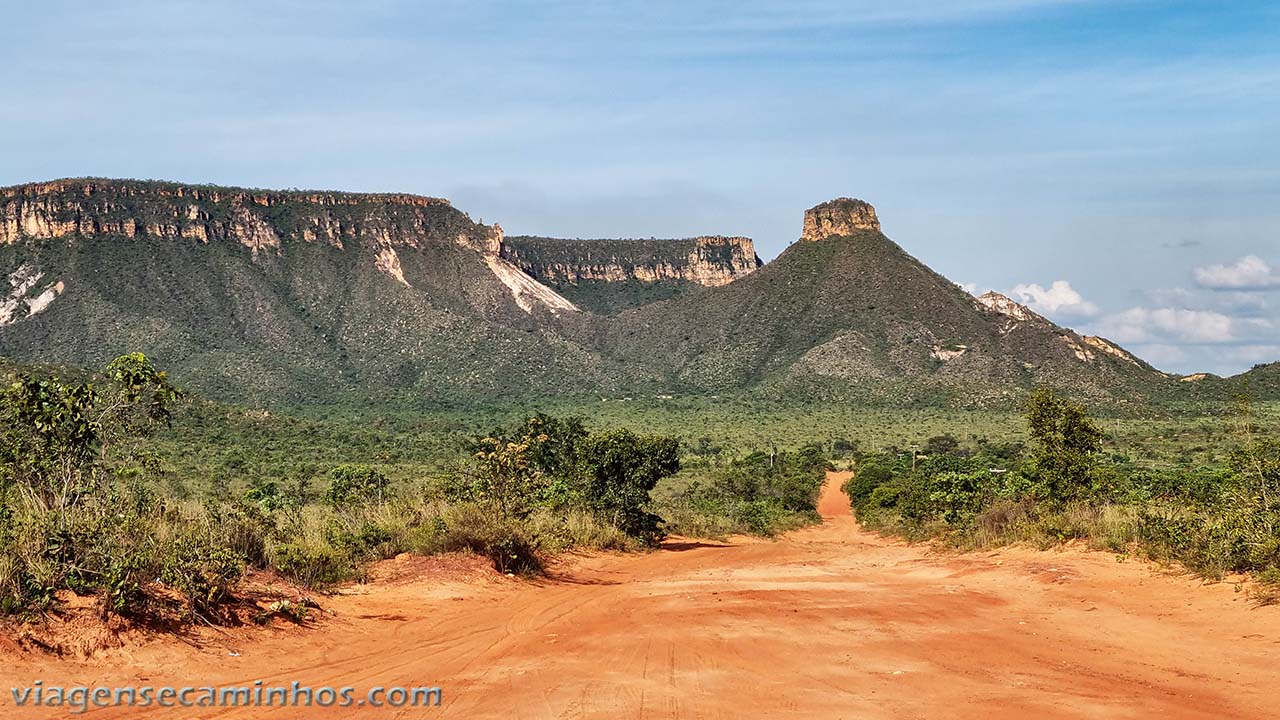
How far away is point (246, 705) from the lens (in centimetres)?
908

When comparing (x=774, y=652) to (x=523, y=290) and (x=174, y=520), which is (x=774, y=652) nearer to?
(x=174, y=520)

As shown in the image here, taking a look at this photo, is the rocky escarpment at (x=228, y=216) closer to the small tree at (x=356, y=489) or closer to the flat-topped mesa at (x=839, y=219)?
the flat-topped mesa at (x=839, y=219)

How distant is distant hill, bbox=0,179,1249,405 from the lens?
107 m

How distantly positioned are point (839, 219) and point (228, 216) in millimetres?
74238

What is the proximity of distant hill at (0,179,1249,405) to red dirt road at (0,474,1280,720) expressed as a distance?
87.5m

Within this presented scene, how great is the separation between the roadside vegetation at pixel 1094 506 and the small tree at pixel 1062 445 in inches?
0.9

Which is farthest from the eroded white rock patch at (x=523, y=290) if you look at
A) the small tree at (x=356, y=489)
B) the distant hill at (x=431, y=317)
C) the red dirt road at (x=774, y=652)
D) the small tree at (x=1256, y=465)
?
the red dirt road at (x=774, y=652)

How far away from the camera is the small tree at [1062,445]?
22.8 meters

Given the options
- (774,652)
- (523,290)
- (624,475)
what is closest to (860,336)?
(523,290)

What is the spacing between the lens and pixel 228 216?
14025cm

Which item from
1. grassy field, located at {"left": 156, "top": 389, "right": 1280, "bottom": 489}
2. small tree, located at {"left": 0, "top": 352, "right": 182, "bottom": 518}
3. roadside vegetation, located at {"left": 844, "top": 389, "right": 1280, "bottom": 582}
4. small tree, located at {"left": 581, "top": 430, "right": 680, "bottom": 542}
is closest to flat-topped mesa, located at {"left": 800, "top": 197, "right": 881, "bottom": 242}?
grassy field, located at {"left": 156, "top": 389, "right": 1280, "bottom": 489}

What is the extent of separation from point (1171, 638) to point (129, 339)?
363 ft

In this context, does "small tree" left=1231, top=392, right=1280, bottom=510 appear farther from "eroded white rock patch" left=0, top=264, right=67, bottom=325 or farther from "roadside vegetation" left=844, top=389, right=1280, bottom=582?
"eroded white rock patch" left=0, top=264, right=67, bottom=325

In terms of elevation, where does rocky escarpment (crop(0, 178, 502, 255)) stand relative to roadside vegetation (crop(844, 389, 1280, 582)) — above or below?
above
